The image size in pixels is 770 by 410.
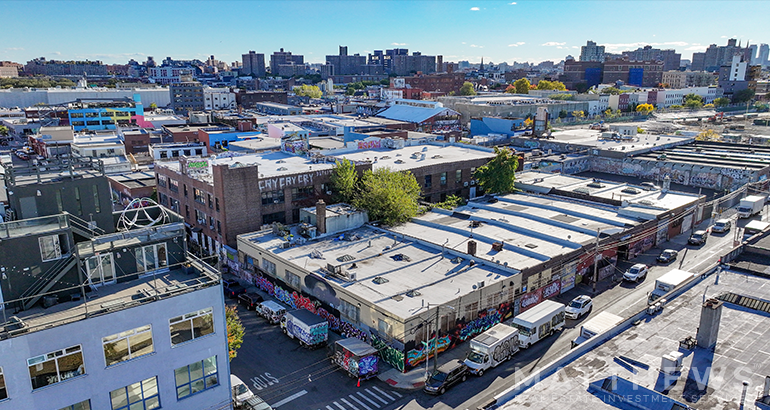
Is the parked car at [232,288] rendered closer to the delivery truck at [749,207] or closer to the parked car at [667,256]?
the parked car at [667,256]

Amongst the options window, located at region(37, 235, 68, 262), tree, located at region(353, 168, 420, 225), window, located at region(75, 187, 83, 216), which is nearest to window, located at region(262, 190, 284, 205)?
tree, located at region(353, 168, 420, 225)

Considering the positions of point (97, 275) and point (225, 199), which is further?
point (225, 199)

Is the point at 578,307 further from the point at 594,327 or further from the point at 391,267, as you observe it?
the point at 391,267

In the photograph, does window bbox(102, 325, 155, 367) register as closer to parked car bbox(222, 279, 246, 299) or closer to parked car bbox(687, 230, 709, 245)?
parked car bbox(222, 279, 246, 299)

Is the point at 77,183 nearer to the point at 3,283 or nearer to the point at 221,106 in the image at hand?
the point at 3,283

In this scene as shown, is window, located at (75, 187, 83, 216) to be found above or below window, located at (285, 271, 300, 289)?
above

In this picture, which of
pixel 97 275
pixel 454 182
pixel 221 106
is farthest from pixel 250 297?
pixel 221 106

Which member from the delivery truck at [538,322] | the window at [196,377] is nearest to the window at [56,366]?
the window at [196,377]
